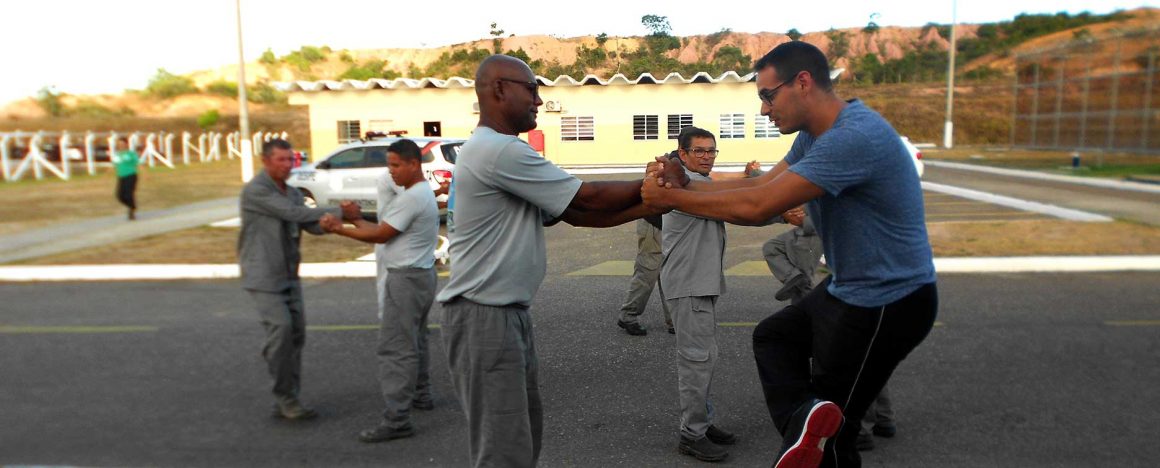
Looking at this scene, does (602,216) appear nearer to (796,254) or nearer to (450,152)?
(796,254)

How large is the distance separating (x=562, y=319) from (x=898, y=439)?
3.60 m

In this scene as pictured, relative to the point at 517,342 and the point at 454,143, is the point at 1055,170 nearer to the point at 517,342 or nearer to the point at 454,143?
the point at 454,143

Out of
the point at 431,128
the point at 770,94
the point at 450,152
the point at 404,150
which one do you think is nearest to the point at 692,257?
the point at 770,94

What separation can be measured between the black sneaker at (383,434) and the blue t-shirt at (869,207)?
263 centimetres

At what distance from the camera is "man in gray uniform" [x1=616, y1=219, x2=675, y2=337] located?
6893mm

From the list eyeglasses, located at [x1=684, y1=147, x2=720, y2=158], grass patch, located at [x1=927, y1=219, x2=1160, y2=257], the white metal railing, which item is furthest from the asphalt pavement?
the white metal railing

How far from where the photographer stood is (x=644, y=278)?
695cm

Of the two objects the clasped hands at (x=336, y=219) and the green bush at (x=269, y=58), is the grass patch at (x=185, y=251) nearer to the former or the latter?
the clasped hands at (x=336, y=219)

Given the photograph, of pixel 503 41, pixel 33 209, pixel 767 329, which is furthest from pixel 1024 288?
pixel 33 209

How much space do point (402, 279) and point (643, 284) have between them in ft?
8.80

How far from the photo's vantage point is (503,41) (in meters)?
6.08

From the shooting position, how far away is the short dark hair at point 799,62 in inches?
116

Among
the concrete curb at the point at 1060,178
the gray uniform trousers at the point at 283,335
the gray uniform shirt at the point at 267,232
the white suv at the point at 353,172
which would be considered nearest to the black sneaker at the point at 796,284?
the gray uniform shirt at the point at 267,232

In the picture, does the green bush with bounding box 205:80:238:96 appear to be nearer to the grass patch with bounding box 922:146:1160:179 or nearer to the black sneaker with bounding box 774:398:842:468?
the grass patch with bounding box 922:146:1160:179
